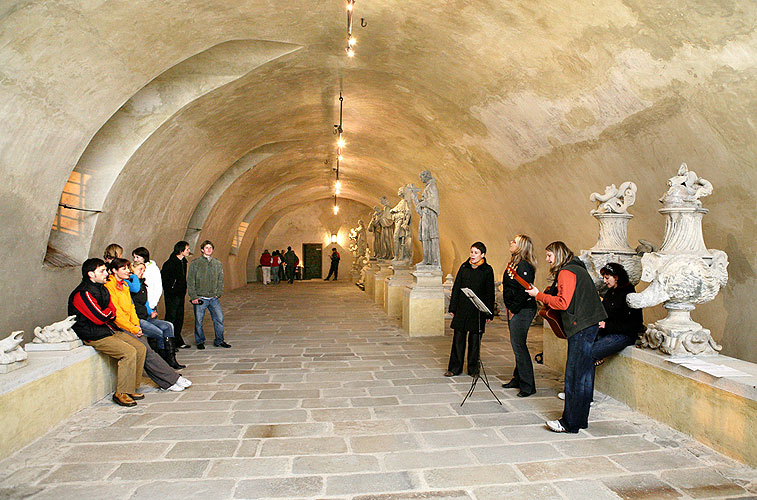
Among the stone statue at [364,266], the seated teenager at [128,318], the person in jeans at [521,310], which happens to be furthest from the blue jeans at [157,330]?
the stone statue at [364,266]

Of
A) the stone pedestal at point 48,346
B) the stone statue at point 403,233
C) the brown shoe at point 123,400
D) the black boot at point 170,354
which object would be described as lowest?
the brown shoe at point 123,400

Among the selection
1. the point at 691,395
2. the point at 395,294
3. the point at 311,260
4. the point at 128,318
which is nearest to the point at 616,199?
the point at 691,395

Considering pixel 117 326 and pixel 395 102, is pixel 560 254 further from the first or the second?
pixel 395 102

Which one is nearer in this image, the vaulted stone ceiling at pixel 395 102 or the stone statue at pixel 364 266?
the vaulted stone ceiling at pixel 395 102

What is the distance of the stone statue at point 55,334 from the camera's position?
14.7ft

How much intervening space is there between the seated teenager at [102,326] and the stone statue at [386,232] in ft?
34.8

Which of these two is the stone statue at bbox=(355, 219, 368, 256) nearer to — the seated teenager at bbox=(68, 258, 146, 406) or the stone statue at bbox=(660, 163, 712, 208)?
the seated teenager at bbox=(68, 258, 146, 406)

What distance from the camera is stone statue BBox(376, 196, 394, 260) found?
15273 mm

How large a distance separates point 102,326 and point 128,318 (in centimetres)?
27

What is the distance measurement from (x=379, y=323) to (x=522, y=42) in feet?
19.4

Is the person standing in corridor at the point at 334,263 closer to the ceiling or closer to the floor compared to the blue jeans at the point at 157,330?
closer to the ceiling

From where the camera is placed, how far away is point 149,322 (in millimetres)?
5719

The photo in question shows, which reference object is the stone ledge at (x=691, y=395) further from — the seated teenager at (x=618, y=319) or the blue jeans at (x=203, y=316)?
the blue jeans at (x=203, y=316)

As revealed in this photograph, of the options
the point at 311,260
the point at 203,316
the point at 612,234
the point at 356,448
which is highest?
the point at 612,234
